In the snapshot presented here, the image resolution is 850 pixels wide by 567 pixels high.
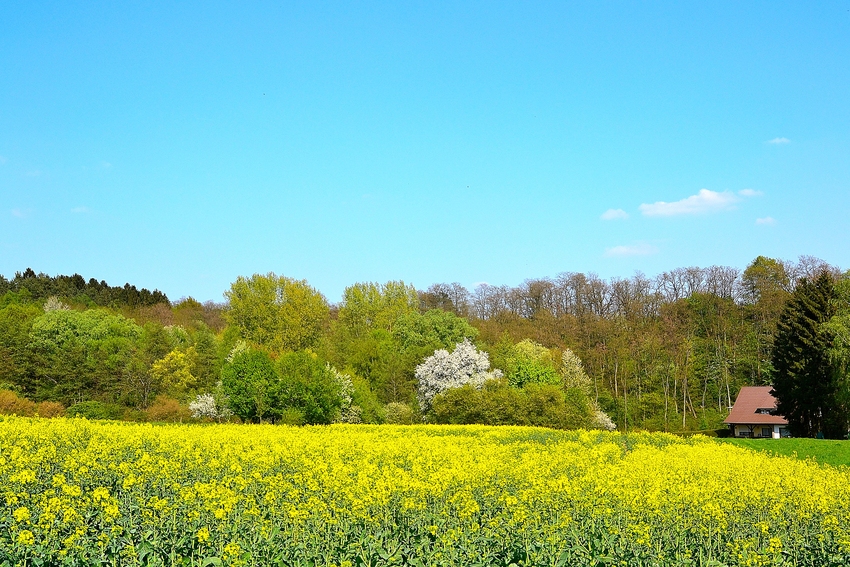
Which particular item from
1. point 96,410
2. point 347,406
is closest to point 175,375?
point 96,410

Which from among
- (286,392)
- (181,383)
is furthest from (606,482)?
(181,383)

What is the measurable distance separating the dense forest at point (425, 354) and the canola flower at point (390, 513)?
3325 centimetres

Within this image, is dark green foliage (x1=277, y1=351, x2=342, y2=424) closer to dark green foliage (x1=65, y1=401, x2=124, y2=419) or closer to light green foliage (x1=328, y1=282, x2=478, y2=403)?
dark green foliage (x1=65, y1=401, x2=124, y2=419)

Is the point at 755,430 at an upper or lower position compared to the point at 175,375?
lower

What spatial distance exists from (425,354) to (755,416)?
27049mm

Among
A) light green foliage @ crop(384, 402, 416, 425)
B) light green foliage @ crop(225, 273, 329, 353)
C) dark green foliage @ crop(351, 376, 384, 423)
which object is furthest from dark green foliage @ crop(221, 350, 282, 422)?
light green foliage @ crop(225, 273, 329, 353)

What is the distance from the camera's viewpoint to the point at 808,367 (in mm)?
48656

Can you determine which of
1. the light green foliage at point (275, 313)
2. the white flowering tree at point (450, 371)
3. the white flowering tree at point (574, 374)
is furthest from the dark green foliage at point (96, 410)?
the white flowering tree at point (574, 374)

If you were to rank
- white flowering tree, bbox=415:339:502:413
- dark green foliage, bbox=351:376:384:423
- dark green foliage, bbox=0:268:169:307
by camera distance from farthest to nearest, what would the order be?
dark green foliage, bbox=0:268:169:307
white flowering tree, bbox=415:339:502:413
dark green foliage, bbox=351:376:384:423

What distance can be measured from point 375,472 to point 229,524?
359 centimetres

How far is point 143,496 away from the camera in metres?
9.70

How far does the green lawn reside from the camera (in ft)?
112

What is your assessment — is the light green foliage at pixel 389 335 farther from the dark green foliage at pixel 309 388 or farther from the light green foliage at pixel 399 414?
the dark green foliage at pixel 309 388

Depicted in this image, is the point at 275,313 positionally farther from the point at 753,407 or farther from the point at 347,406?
the point at 753,407
